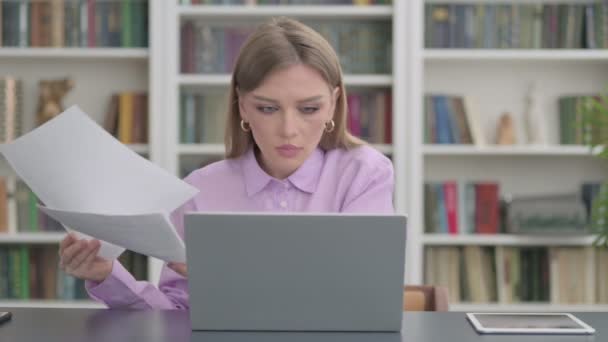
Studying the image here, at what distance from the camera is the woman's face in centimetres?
135

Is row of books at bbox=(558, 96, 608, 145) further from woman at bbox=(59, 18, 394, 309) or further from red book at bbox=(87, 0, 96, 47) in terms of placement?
red book at bbox=(87, 0, 96, 47)

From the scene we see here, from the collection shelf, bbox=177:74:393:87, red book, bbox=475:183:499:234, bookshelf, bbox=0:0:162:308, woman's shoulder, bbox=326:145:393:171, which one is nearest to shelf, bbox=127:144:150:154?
bookshelf, bbox=0:0:162:308

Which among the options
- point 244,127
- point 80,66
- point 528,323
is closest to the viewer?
point 528,323

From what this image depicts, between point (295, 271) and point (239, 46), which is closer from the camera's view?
point (295, 271)

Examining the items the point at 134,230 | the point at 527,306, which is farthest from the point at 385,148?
the point at 134,230

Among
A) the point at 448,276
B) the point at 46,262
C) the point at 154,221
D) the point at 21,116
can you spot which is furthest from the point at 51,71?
the point at 154,221

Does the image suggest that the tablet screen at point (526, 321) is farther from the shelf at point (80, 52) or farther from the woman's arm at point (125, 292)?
the shelf at point (80, 52)

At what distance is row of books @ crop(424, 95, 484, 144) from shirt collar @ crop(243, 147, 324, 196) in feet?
5.23

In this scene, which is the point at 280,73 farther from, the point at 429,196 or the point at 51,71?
the point at 51,71

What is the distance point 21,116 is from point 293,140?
2248 millimetres

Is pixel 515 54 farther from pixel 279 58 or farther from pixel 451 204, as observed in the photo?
pixel 279 58

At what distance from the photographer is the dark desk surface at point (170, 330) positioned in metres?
1.05

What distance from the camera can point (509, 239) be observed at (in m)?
3.13

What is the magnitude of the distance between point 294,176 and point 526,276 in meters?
1.89
